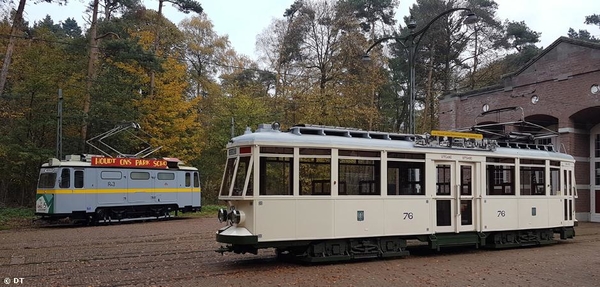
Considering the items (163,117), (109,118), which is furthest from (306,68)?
(109,118)

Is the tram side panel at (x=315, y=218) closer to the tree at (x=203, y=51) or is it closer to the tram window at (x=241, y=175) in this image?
the tram window at (x=241, y=175)

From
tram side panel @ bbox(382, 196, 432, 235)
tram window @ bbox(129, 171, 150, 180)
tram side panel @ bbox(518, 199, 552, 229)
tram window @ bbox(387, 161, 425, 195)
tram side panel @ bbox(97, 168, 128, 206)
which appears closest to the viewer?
tram side panel @ bbox(382, 196, 432, 235)

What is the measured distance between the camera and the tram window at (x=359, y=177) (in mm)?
11852

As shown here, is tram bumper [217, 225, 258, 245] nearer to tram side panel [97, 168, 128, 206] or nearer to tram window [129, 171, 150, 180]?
tram side panel [97, 168, 128, 206]

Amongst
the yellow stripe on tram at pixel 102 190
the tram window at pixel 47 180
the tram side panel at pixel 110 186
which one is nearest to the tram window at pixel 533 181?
the yellow stripe on tram at pixel 102 190

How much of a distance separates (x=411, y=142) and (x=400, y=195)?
1.36m

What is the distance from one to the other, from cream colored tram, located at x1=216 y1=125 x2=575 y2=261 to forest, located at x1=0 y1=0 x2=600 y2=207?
17470mm

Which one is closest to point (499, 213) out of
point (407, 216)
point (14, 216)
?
point (407, 216)

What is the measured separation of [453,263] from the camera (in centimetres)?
1209

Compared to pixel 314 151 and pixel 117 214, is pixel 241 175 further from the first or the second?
pixel 117 214

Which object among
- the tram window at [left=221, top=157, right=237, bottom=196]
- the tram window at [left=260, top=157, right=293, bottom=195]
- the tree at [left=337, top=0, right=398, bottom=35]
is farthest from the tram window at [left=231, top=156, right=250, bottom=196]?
the tree at [left=337, top=0, right=398, bottom=35]

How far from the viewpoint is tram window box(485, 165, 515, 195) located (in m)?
14.5

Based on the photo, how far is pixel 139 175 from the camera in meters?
24.1

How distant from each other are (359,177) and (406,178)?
140 centimetres
